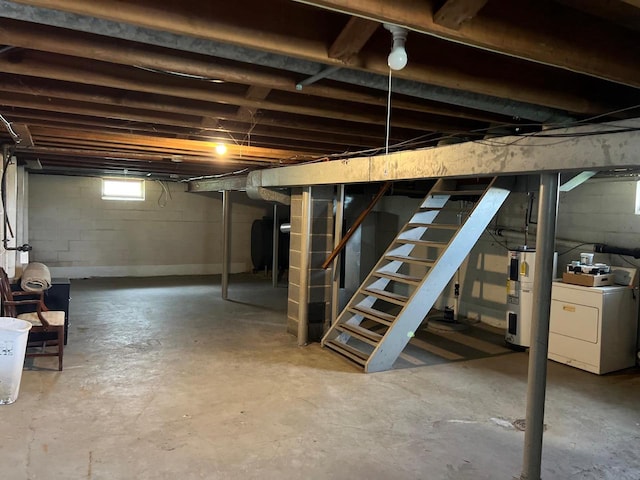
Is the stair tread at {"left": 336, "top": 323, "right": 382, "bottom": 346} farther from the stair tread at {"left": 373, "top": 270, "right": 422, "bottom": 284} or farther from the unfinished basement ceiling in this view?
the unfinished basement ceiling

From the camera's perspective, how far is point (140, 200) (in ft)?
29.8

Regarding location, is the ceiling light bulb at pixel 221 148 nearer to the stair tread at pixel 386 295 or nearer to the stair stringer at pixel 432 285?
the stair tread at pixel 386 295

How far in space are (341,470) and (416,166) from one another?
5.92 ft

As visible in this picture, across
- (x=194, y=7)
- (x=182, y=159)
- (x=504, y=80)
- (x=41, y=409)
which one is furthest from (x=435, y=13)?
(x=182, y=159)

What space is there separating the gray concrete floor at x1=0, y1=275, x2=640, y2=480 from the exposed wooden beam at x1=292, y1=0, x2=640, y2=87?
199 cm

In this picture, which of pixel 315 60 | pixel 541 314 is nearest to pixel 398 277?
pixel 541 314

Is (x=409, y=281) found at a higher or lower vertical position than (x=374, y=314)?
higher

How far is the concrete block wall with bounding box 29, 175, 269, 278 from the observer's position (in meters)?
Result: 8.41

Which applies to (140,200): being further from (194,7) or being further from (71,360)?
(194,7)

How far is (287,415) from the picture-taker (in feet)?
10.1

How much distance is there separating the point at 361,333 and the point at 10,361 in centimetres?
266

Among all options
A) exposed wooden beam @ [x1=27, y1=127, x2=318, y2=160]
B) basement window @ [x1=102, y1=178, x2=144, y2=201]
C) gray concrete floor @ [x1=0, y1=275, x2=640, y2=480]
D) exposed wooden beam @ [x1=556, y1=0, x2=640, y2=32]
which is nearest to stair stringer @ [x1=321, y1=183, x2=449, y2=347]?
gray concrete floor @ [x1=0, y1=275, x2=640, y2=480]

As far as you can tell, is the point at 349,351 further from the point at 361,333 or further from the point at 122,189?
the point at 122,189

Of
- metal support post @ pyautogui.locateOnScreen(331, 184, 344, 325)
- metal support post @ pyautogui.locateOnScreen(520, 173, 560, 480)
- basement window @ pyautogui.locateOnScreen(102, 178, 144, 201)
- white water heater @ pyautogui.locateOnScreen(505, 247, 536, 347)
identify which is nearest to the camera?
metal support post @ pyautogui.locateOnScreen(520, 173, 560, 480)
